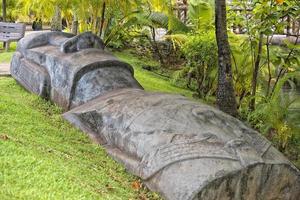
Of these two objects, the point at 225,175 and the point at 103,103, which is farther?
the point at 103,103

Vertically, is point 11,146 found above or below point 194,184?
above

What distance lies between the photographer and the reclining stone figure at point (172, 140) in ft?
13.1

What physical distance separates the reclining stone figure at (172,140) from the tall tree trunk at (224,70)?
87 cm

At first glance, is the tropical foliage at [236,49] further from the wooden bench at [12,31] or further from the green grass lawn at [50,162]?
the green grass lawn at [50,162]

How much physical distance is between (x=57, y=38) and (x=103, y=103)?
2.54 m

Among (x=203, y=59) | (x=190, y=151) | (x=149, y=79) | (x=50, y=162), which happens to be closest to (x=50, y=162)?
(x=50, y=162)

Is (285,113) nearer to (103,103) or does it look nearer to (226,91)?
(226,91)

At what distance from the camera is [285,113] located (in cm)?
A: 622

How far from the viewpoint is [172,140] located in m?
4.30

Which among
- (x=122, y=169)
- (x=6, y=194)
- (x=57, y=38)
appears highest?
(x=57, y=38)

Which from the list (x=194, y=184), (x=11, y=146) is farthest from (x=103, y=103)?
(x=194, y=184)

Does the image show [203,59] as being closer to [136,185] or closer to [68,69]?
[68,69]

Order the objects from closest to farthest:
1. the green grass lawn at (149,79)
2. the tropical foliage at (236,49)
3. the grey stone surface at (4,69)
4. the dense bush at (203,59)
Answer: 1. the tropical foliage at (236,49)
2. the dense bush at (203,59)
3. the grey stone surface at (4,69)
4. the green grass lawn at (149,79)

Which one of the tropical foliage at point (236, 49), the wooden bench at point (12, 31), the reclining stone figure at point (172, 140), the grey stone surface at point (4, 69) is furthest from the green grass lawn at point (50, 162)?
the wooden bench at point (12, 31)
